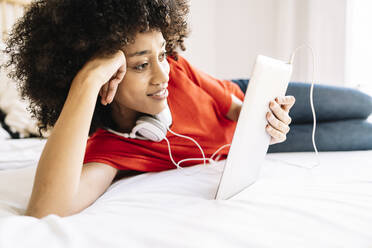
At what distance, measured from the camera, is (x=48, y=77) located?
0.82 m

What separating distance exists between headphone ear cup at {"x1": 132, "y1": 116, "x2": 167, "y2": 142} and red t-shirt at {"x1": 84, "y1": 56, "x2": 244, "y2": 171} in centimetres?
3

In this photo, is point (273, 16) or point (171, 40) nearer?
point (171, 40)

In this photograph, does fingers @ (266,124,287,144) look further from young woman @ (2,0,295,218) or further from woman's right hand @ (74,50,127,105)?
woman's right hand @ (74,50,127,105)

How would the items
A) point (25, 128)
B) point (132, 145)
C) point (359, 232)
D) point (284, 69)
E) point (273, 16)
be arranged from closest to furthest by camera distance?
point (359, 232) < point (284, 69) < point (132, 145) < point (25, 128) < point (273, 16)

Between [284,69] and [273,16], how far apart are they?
2123 millimetres

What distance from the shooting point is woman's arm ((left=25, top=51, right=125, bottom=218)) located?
0.60 m

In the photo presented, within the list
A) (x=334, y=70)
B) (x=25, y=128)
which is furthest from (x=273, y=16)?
(x=25, y=128)

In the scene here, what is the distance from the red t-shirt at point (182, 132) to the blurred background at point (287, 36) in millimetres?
1470

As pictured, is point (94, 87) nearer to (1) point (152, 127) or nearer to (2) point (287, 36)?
(1) point (152, 127)

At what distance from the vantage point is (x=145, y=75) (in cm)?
80

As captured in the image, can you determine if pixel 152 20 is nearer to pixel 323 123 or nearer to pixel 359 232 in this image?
pixel 359 232

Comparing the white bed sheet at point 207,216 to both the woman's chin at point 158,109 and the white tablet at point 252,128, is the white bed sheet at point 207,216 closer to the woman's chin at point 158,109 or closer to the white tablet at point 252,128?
the white tablet at point 252,128

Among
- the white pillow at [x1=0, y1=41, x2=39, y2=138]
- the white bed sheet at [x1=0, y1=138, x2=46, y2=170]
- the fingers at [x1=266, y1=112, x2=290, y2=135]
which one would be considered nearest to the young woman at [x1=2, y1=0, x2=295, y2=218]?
the fingers at [x1=266, y1=112, x2=290, y2=135]

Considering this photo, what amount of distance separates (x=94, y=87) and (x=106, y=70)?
0.17ft
